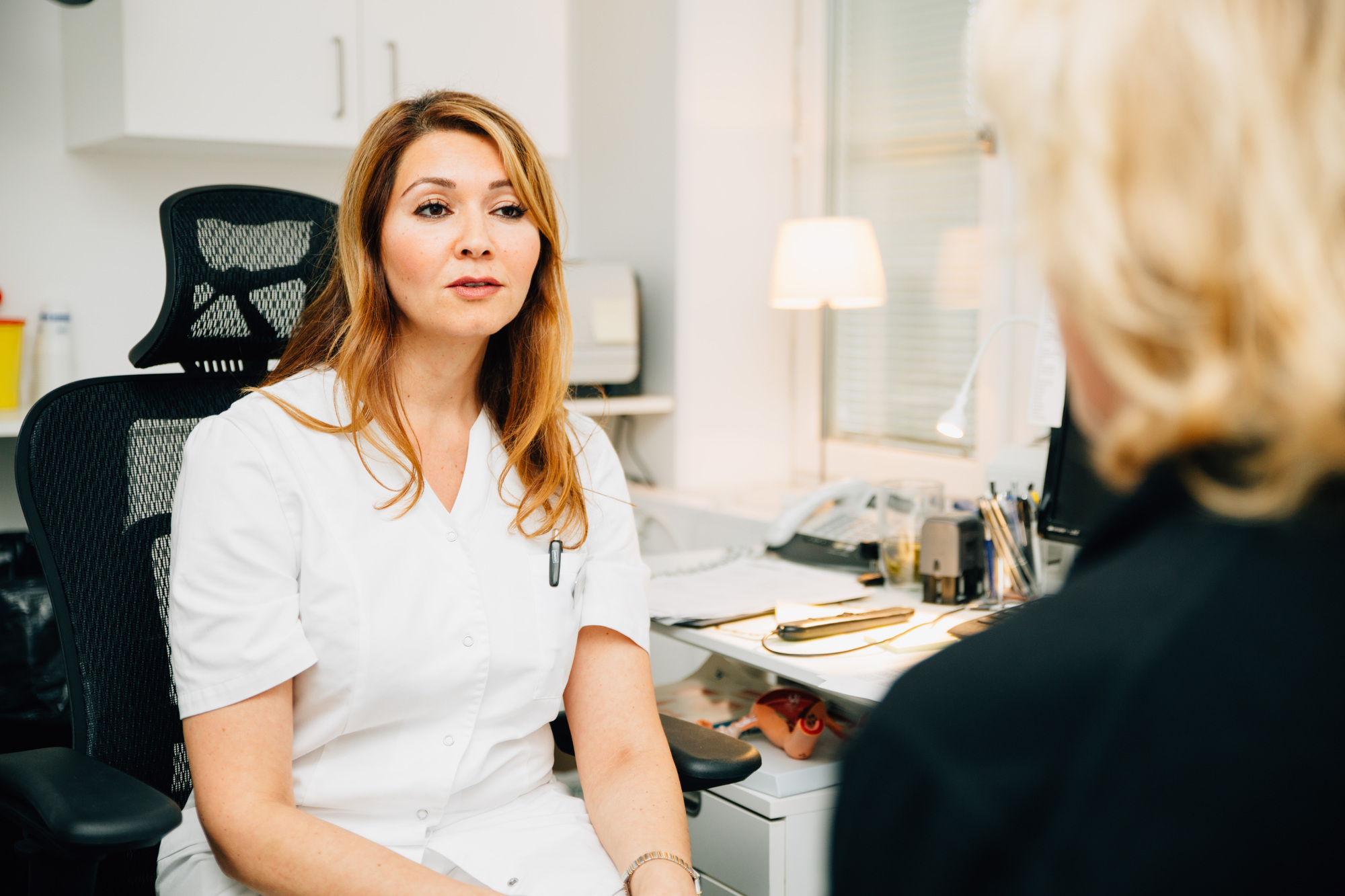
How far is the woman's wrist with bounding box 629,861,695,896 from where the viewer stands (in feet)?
3.86

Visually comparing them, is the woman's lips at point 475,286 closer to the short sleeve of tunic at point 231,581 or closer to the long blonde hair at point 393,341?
the long blonde hair at point 393,341

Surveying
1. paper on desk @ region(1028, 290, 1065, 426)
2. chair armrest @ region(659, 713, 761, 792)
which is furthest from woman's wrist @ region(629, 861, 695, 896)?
paper on desk @ region(1028, 290, 1065, 426)

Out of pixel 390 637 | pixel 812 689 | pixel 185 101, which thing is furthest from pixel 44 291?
pixel 812 689

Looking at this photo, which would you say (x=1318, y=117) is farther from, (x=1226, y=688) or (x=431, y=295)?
(x=431, y=295)

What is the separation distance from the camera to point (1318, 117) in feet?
1.44

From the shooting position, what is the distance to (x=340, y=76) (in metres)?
2.32

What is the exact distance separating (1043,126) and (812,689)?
148cm

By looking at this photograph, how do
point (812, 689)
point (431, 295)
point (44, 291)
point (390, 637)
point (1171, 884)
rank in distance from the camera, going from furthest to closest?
point (44, 291) < point (812, 689) < point (431, 295) < point (390, 637) < point (1171, 884)

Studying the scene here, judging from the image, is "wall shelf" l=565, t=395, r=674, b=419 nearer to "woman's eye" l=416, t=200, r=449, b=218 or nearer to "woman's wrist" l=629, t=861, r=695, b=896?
"woman's eye" l=416, t=200, r=449, b=218

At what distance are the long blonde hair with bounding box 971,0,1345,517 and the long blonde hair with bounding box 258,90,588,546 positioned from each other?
37.3 inches

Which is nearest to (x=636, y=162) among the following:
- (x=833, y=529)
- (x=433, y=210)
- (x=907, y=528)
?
(x=833, y=529)

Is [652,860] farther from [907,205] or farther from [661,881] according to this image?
[907,205]

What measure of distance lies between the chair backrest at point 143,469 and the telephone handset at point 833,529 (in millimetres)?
1014

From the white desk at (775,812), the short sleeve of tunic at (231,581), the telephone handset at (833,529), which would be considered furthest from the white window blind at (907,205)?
the short sleeve of tunic at (231,581)
